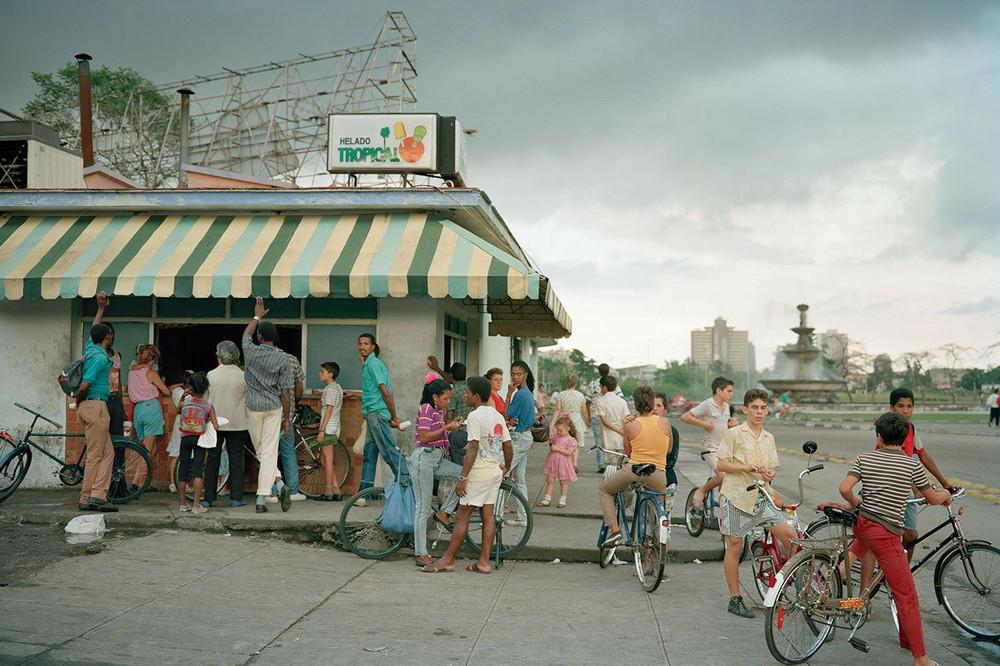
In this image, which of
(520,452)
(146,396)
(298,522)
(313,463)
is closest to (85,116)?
(146,396)

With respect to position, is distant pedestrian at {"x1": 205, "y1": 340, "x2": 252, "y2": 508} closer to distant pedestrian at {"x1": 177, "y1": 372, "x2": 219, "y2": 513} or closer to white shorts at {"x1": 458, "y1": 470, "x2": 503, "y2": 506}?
distant pedestrian at {"x1": 177, "y1": 372, "x2": 219, "y2": 513}

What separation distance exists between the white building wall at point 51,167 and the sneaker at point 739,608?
45.6 feet

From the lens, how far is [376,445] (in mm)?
10320

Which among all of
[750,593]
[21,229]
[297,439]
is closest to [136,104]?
[21,229]

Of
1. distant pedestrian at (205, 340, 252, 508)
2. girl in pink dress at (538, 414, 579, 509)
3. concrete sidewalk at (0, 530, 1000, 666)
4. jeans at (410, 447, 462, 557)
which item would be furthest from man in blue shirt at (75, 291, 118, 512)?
girl in pink dress at (538, 414, 579, 509)

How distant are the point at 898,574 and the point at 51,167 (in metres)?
16.1

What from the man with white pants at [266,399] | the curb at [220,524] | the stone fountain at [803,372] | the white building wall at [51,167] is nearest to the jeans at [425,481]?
the curb at [220,524]

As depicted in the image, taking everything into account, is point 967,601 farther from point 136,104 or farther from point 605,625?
point 136,104

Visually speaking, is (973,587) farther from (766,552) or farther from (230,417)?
(230,417)

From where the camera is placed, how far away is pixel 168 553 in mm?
8055

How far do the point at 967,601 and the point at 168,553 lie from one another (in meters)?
6.73

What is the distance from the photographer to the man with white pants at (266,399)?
9.70 meters

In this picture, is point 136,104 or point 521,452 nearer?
point 521,452

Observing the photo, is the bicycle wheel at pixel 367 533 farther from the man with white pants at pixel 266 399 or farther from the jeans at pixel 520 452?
the jeans at pixel 520 452
